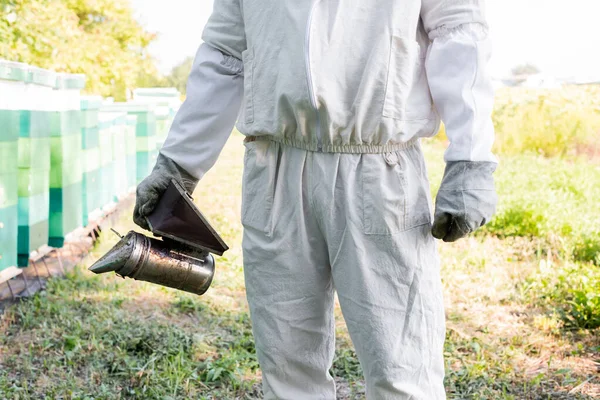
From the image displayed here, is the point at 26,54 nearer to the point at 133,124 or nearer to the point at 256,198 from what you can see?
the point at 133,124

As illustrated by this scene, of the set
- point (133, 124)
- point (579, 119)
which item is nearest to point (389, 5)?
point (133, 124)

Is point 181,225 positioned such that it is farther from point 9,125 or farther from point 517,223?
point 517,223

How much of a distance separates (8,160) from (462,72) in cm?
218

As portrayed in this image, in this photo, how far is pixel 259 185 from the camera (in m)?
1.79

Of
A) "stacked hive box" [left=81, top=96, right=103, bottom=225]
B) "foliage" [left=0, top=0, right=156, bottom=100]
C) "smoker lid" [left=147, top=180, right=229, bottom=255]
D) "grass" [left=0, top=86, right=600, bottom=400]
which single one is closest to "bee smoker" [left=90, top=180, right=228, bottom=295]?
"smoker lid" [left=147, top=180, right=229, bottom=255]

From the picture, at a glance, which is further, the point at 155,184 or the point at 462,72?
the point at 155,184

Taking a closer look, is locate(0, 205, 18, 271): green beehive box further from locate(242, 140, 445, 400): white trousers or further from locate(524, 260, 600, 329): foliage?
locate(524, 260, 600, 329): foliage

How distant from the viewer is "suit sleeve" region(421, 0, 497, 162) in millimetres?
1660

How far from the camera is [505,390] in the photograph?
9.01 ft

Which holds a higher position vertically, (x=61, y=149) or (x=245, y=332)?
(x=61, y=149)

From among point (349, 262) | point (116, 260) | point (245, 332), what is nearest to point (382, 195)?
point (349, 262)

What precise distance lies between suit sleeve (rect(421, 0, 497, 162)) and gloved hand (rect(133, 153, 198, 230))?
703 millimetres

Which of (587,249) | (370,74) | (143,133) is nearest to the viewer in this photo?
(370,74)

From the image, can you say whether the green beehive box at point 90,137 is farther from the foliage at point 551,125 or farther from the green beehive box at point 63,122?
the foliage at point 551,125
